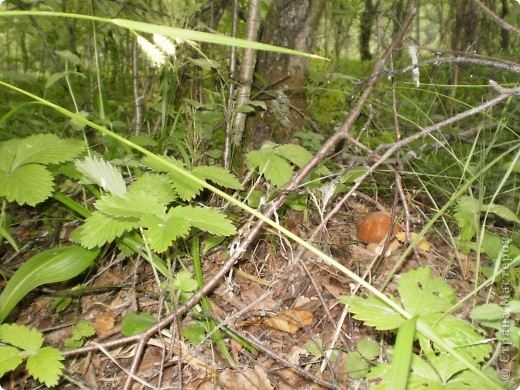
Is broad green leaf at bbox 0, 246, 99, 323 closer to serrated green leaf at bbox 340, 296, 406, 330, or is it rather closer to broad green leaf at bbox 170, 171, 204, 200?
broad green leaf at bbox 170, 171, 204, 200

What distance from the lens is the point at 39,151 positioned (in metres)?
1.37

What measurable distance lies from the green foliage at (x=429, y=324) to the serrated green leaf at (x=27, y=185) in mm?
950

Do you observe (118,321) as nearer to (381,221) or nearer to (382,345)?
(382,345)

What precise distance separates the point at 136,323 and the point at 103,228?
1.14 ft

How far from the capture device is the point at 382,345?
1.24 meters

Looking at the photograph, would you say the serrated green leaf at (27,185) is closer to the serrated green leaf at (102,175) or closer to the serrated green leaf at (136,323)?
the serrated green leaf at (102,175)

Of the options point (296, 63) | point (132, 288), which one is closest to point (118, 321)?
point (132, 288)

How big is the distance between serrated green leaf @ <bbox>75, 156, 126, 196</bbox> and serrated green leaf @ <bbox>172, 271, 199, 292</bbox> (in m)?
0.32

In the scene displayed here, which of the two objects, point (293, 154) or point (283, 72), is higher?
point (283, 72)

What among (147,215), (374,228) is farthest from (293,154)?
(147,215)

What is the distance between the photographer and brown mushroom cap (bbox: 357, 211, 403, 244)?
1587 millimetres

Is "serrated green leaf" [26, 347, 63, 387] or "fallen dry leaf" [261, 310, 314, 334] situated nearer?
"serrated green leaf" [26, 347, 63, 387]

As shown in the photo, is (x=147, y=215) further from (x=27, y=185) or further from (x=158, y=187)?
(x=27, y=185)

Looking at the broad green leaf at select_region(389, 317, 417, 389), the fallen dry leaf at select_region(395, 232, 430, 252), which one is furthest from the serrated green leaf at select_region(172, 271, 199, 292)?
the fallen dry leaf at select_region(395, 232, 430, 252)
